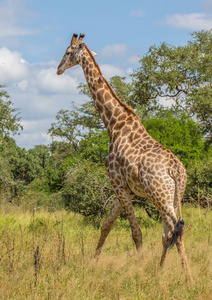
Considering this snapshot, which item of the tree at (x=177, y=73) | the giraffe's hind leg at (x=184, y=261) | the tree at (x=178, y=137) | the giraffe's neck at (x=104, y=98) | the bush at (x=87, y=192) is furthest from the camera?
the tree at (x=177, y=73)

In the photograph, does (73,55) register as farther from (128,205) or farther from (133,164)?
(128,205)

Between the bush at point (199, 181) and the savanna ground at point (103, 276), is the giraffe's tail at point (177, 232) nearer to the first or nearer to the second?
the savanna ground at point (103, 276)

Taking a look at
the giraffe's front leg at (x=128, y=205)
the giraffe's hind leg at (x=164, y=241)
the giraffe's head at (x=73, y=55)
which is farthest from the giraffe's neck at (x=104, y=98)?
the giraffe's hind leg at (x=164, y=241)

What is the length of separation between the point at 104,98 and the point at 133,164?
5.26 ft

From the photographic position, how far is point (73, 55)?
8.49 m

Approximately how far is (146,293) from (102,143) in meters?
12.3

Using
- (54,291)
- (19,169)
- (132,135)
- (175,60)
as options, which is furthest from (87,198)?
(175,60)

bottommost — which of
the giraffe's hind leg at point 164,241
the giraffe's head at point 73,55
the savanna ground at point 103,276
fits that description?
the savanna ground at point 103,276

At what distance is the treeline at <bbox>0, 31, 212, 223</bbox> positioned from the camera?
40.7 ft

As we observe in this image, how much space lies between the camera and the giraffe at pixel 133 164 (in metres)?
6.44

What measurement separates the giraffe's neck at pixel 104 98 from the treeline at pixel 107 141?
398cm

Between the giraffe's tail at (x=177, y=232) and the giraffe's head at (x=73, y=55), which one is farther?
the giraffe's head at (x=73, y=55)

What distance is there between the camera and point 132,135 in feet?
24.4

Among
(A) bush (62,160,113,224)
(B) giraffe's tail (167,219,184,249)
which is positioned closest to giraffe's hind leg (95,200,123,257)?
(B) giraffe's tail (167,219,184,249)
